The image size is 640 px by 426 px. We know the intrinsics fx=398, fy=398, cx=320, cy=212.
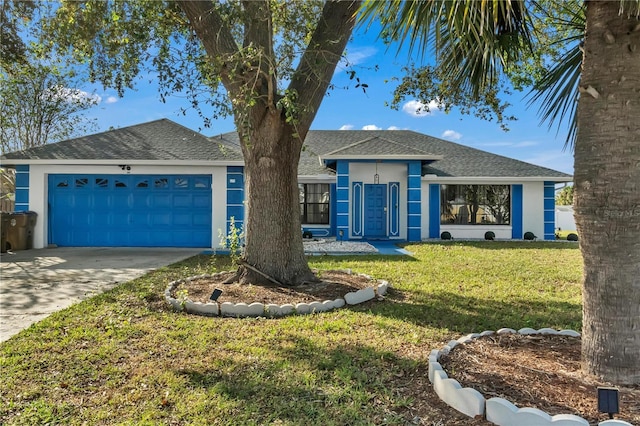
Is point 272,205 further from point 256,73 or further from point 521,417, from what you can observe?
point 521,417

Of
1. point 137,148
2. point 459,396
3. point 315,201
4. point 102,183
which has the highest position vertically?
point 137,148

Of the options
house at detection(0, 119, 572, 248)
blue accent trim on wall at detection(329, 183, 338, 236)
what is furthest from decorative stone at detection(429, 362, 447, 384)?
blue accent trim on wall at detection(329, 183, 338, 236)

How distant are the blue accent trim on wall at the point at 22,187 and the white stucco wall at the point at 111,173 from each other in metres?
0.13

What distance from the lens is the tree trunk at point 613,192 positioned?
9.47 feet

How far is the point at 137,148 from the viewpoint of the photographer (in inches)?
547

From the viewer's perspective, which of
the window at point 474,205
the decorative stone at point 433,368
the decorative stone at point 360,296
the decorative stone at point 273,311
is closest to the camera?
the decorative stone at point 433,368

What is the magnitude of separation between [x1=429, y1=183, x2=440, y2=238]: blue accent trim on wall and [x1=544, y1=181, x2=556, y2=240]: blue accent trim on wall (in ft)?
14.9

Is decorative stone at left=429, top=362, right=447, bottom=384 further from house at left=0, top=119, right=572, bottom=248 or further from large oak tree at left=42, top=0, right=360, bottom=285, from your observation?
house at left=0, top=119, right=572, bottom=248

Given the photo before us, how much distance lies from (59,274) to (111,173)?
18.7ft

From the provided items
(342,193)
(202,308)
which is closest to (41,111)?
(342,193)

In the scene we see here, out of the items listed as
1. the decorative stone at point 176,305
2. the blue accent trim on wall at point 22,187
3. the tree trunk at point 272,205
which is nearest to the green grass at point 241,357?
the decorative stone at point 176,305

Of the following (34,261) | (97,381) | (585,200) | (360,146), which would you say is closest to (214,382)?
(97,381)

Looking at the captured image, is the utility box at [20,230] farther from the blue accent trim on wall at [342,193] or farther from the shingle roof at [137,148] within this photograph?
the blue accent trim on wall at [342,193]

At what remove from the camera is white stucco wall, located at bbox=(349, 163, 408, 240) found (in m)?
16.0
